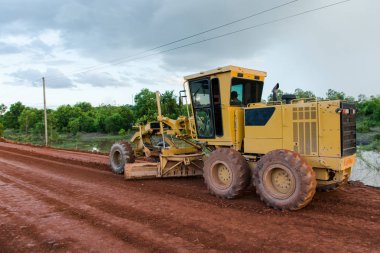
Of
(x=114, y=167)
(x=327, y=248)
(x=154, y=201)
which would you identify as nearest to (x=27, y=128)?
(x=114, y=167)

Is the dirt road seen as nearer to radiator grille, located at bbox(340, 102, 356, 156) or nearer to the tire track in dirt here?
the tire track in dirt

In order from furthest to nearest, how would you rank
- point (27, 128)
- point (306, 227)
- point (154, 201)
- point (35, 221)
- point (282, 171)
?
point (27, 128), point (154, 201), point (282, 171), point (35, 221), point (306, 227)

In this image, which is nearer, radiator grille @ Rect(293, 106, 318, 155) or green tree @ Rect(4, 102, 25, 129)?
radiator grille @ Rect(293, 106, 318, 155)

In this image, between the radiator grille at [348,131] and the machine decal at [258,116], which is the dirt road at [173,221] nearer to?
the radiator grille at [348,131]

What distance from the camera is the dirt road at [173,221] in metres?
4.92

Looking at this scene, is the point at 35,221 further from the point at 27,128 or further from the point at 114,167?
the point at 27,128

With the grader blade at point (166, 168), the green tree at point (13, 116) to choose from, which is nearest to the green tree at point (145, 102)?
the grader blade at point (166, 168)

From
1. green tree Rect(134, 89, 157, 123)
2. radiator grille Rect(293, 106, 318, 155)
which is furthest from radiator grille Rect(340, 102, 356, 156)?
green tree Rect(134, 89, 157, 123)

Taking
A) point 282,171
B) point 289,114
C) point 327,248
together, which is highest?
point 289,114

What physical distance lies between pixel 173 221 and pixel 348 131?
3.89 meters

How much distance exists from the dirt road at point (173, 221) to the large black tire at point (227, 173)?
0.24 meters

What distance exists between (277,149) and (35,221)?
4.96 meters

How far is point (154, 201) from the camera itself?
7.40 metres

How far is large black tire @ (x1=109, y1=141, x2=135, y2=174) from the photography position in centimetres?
1081
